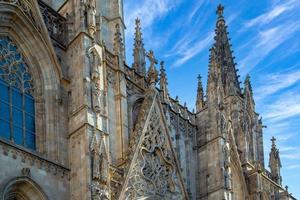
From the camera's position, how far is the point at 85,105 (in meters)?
19.8

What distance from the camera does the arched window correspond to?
18.7 metres

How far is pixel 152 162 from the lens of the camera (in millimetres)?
23172

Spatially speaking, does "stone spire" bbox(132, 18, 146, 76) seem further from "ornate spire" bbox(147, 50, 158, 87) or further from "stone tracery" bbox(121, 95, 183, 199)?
"stone tracery" bbox(121, 95, 183, 199)

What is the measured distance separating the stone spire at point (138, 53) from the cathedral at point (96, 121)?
0.16ft

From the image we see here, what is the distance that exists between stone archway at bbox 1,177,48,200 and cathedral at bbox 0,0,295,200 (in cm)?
3

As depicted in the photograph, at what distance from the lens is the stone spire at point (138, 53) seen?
26938 millimetres

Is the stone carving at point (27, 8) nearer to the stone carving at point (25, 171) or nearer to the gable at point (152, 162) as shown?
the stone carving at point (25, 171)

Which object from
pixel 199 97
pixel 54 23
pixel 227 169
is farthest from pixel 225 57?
pixel 54 23

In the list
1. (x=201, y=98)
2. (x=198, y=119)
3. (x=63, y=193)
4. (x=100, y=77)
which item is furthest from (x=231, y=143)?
(x=63, y=193)

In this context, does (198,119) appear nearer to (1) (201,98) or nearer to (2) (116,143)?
(1) (201,98)

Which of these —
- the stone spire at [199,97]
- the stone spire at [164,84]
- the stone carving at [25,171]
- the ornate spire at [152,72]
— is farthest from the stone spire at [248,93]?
the stone carving at [25,171]

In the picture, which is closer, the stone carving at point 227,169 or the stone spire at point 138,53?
the stone carving at point 227,169

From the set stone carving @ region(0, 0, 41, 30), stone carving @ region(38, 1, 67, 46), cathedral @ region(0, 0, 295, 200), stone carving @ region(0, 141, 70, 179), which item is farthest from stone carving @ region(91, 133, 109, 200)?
stone carving @ region(0, 0, 41, 30)

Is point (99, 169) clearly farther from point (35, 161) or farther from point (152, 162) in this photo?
point (152, 162)
